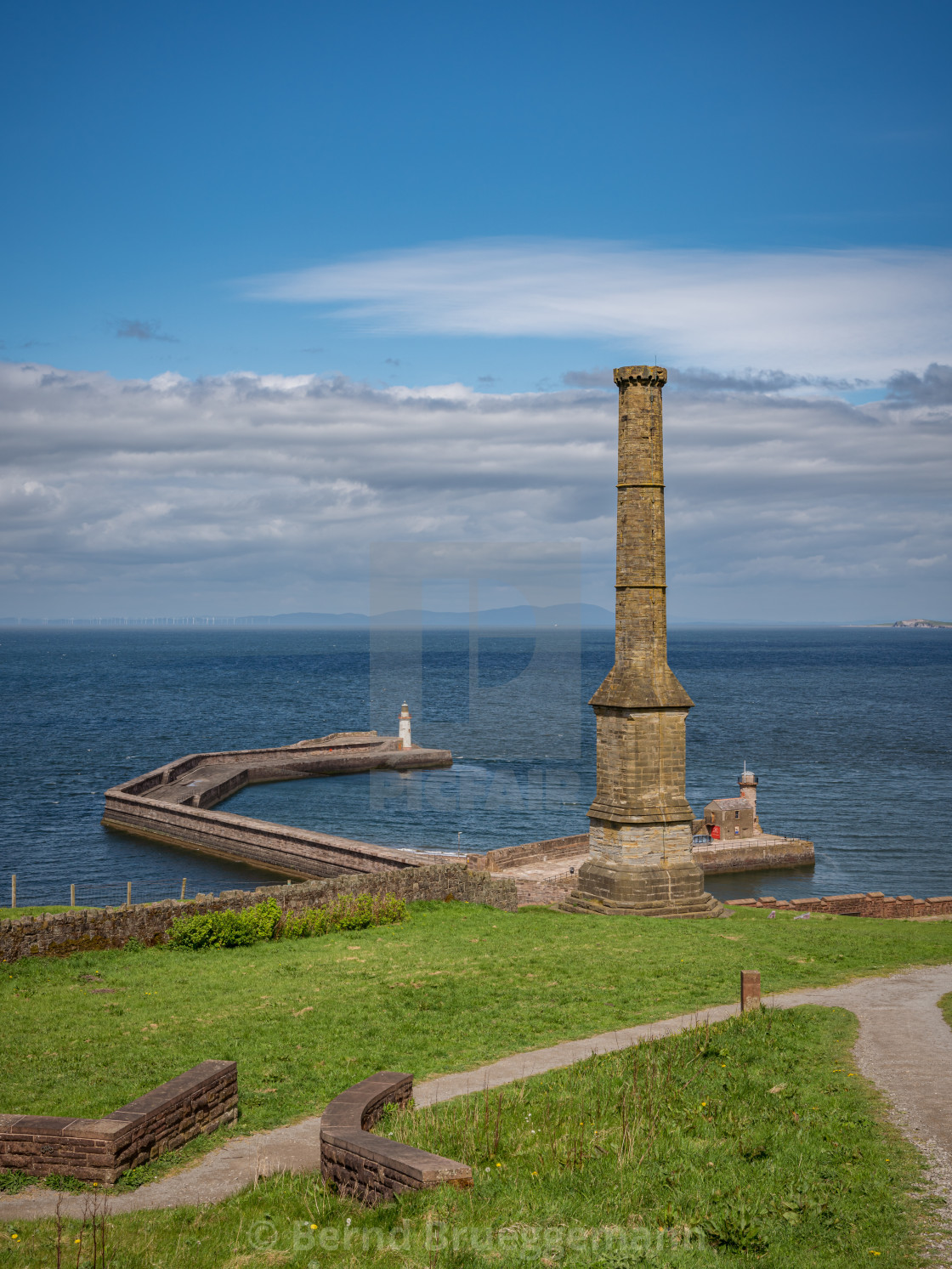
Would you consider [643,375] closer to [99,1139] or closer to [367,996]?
[367,996]

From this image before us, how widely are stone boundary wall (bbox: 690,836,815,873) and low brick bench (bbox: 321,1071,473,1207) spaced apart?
30475 mm

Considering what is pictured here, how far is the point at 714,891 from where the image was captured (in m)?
35.8

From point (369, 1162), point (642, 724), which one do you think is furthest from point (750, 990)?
point (642, 724)

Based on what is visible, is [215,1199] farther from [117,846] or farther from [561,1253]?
[117,846]

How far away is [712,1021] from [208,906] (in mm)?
10062

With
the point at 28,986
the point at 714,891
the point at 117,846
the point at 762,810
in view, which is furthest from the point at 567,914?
the point at 762,810

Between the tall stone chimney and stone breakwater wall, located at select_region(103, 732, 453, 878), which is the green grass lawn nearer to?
the tall stone chimney

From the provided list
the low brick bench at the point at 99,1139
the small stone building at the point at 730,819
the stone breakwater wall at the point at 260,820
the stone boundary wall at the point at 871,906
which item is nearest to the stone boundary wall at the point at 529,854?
the stone breakwater wall at the point at 260,820

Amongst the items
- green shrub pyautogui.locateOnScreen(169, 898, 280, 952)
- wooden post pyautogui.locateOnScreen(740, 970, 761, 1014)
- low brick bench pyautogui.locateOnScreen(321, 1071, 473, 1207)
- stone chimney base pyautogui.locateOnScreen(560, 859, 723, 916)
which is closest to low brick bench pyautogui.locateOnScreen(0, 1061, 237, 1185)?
low brick bench pyautogui.locateOnScreen(321, 1071, 473, 1207)

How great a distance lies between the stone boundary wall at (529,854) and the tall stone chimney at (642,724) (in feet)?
23.1

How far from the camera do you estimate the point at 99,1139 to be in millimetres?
8445

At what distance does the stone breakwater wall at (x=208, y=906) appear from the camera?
1698cm

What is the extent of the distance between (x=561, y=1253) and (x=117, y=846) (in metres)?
39.2

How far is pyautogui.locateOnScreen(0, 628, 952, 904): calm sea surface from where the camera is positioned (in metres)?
40.2
